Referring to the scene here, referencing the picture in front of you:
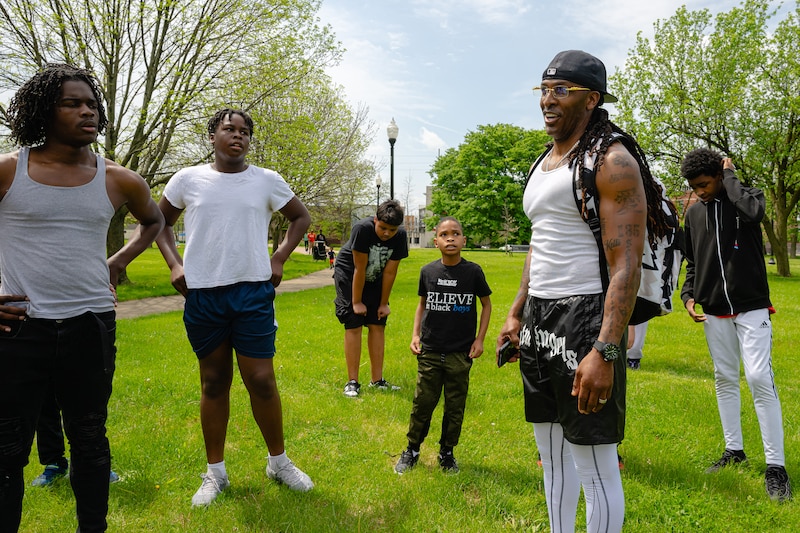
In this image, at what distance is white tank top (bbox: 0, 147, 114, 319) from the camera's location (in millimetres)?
2408

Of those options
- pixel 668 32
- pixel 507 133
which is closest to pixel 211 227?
pixel 668 32

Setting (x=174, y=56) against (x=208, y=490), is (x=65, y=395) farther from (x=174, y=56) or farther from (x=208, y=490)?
(x=174, y=56)

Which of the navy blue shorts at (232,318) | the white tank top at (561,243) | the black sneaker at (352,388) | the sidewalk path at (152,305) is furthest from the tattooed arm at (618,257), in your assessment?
the sidewalk path at (152,305)

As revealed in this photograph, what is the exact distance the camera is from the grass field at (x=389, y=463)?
3.10 m

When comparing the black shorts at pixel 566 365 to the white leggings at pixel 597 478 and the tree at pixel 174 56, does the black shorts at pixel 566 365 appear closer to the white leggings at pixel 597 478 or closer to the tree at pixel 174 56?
the white leggings at pixel 597 478

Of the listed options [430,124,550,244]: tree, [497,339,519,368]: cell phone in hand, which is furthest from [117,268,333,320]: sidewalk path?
[430,124,550,244]: tree

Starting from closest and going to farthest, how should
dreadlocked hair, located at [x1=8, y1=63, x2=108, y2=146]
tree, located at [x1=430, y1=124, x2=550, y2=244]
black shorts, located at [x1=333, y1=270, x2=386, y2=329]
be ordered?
1. dreadlocked hair, located at [x1=8, y1=63, x2=108, y2=146]
2. black shorts, located at [x1=333, y1=270, x2=386, y2=329]
3. tree, located at [x1=430, y1=124, x2=550, y2=244]

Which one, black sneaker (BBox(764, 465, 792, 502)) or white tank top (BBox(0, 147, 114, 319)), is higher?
white tank top (BBox(0, 147, 114, 319))

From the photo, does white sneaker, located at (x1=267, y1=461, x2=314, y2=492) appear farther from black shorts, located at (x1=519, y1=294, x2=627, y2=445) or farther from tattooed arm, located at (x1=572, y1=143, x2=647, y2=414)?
tattooed arm, located at (x1=572, y1=143, x2=647, y2=414)

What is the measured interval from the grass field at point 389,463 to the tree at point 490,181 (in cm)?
4768

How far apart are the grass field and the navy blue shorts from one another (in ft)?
3.10

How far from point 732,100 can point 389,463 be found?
79.1ft

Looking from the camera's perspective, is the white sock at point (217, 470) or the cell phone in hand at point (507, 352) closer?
the cell phone in hand at point (507, 352)

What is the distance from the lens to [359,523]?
9.92 feet
